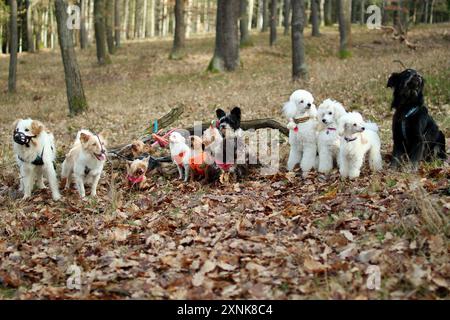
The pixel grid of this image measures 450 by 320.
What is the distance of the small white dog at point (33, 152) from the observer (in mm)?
8797

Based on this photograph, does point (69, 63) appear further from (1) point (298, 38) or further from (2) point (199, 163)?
(2) point (199, 163)

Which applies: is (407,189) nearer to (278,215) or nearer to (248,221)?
(278,215)

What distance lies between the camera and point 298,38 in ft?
Result: 65.5

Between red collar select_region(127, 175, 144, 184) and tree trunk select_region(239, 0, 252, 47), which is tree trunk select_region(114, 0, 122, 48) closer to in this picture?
tree trunk select_region(239, 0, 252, 47)

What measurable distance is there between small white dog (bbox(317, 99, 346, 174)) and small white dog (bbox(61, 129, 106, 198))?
3.90 meters

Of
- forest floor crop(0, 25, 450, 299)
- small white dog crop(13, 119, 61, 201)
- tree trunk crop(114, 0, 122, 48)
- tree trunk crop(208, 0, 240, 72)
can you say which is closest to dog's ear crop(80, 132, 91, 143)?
small white dog crop(13, 119, 61, 201)

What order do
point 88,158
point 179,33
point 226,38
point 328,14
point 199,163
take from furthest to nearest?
1. point 328,14
2. point 179,33
3. point 226,38
4. point 199,163
5. point 88,158

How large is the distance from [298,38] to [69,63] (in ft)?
29.8

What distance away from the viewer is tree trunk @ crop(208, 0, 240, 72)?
2561 cm

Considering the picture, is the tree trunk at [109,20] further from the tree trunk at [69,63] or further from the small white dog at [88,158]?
the small white dog at [88,158]

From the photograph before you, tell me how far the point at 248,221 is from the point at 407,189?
2317mm

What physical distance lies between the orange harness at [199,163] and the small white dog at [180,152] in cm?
17

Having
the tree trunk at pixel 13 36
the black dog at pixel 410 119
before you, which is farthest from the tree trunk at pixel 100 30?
the black dog at pixel 410 119

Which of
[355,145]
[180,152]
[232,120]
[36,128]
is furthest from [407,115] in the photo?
[36,128]
